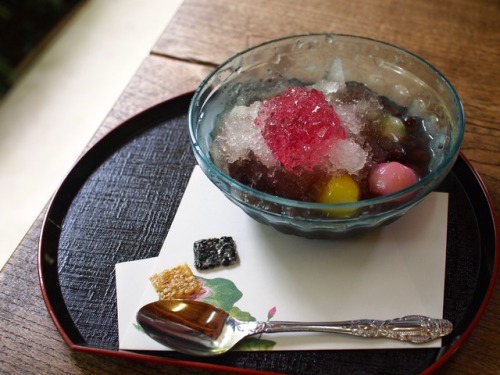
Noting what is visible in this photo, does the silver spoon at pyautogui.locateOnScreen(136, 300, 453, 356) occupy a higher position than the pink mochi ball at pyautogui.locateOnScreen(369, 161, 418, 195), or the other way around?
the pink mochi ball at pyautogui.locateOnScreen(369, 161, 418, 195)

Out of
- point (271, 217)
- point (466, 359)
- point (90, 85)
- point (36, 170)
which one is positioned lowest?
point (36, 170)

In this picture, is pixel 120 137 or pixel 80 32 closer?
pixel 120 137

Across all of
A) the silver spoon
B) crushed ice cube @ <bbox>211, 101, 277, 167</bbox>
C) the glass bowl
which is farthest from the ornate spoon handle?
crushed ice cube @ <bbox>211, 101, 277, 167</bbox>

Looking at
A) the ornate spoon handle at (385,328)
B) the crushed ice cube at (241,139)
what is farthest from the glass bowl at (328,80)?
the ornate spoon handle at (385,328)

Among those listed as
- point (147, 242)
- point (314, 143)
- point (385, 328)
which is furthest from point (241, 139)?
point (385, 328)

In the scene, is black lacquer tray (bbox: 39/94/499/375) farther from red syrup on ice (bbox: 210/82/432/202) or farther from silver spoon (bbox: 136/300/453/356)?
red syrup on ice (bbox: 210/82/432/202)

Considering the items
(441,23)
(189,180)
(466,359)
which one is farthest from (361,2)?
(466,359)

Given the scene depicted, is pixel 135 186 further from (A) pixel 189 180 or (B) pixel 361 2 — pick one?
(B) pixel 361 2
